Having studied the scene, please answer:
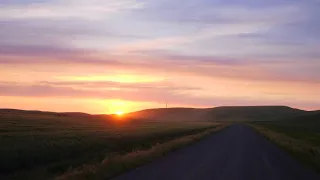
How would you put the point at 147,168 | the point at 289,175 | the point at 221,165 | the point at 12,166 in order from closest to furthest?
the point at 289,175, the point at 147,168, the point at 221,165, the point at 12,166

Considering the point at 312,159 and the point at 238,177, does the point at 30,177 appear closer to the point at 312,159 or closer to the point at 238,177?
the point at 238,177

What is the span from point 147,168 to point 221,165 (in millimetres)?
3652

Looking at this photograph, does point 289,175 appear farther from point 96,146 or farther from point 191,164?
point 96,146

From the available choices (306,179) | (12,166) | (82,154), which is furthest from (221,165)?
(82,154)

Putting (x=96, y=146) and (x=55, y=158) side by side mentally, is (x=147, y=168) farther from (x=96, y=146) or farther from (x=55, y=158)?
(x=96, y=146)

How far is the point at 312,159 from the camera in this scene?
95.8 ft

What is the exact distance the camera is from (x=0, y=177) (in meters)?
23.1

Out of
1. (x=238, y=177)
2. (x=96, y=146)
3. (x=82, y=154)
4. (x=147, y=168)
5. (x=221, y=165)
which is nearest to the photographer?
(x=238, y=177)

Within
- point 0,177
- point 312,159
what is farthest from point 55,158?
point 312,159

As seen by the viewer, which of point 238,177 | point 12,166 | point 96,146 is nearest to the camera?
point 238,177

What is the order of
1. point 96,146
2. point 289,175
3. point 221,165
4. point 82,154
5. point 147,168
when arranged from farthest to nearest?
point 96,146 → point 82,154 → point 221,165 → point 147,168 → point 289,175

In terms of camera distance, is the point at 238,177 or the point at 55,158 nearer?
the point at 238,177

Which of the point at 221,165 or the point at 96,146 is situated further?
the point at 96,146

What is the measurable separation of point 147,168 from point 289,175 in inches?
233
